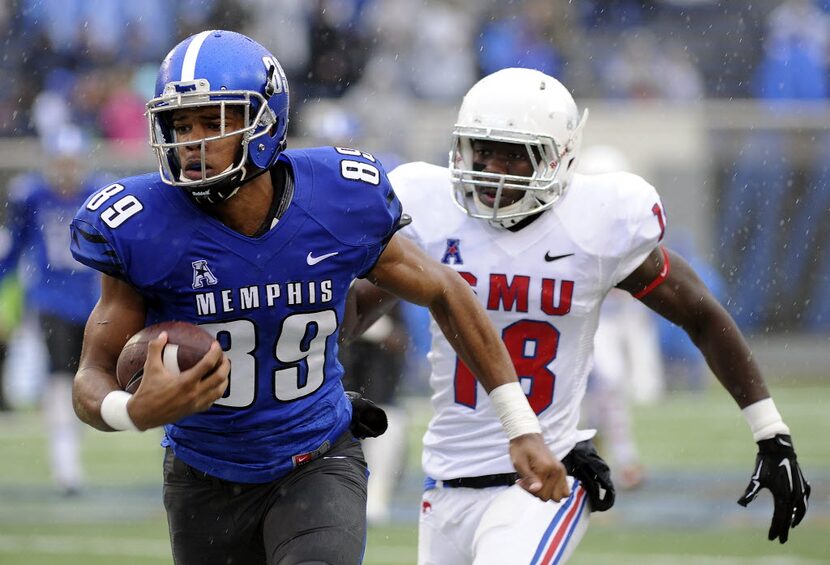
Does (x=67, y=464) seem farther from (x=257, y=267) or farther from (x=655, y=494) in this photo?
(x=257, y=267)

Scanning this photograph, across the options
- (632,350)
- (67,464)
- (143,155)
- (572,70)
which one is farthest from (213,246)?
(572,70)

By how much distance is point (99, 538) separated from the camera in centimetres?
725

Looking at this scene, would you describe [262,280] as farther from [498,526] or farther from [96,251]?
[498,526]

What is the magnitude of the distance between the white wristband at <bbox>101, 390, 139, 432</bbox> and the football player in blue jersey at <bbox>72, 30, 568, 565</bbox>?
7cm

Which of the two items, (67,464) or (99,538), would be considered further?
(67,464)

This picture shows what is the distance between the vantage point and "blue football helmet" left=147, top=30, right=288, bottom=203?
11.3ft

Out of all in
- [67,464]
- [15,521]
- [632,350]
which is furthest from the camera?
[632,350]

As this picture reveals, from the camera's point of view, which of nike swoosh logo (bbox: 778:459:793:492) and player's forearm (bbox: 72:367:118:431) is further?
nike swoosh logo (bbox: 778:459:793:492)

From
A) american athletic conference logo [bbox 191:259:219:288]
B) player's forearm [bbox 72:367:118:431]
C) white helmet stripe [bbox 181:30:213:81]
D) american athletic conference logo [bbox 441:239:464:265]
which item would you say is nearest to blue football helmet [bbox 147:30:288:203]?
white helmet stripe [bbox 181:30:213:81]

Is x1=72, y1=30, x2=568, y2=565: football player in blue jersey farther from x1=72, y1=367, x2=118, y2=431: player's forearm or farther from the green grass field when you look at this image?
the green grass field

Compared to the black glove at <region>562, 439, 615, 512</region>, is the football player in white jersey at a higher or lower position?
higher

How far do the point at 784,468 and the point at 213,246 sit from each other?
1.88 metres

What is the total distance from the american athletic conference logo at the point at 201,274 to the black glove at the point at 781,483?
177 centimetres

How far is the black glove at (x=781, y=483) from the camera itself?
4.30m
